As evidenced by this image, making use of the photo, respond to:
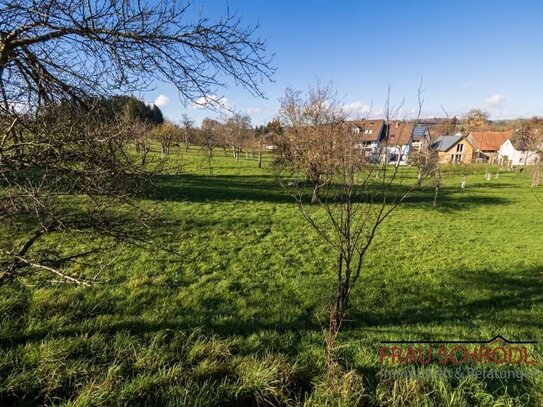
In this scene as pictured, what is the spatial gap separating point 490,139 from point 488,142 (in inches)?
52.4

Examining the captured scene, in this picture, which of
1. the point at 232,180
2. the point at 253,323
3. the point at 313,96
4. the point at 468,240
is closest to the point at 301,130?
the point at 313,96

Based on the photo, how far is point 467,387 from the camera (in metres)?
2.89

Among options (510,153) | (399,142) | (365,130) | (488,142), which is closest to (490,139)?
(488,142)

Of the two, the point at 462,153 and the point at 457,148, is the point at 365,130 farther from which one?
the point at 457,148

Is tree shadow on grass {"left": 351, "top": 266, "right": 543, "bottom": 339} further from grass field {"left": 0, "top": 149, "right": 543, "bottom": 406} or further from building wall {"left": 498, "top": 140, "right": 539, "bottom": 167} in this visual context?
building wall {"left": 498, "top": 140, "right": 539, "bottom": 167}

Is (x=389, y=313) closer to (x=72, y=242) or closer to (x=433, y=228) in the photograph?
(x=72, y=242)

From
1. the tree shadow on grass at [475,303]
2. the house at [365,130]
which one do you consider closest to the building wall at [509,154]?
the house at [365,130]

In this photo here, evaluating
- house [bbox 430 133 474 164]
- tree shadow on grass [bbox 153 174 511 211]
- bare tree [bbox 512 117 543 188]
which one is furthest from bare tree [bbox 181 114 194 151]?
house [bbox 430 133 474 164]

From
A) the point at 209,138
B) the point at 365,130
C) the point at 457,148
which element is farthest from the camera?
the point at 457,148

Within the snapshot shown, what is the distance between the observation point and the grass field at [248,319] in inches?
109

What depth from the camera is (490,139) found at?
61.8 metres

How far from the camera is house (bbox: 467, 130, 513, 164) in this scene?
193 feet

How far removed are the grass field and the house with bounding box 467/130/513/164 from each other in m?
58.0

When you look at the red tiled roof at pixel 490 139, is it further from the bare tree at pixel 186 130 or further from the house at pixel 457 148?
the bare tree at pixel 186 130
